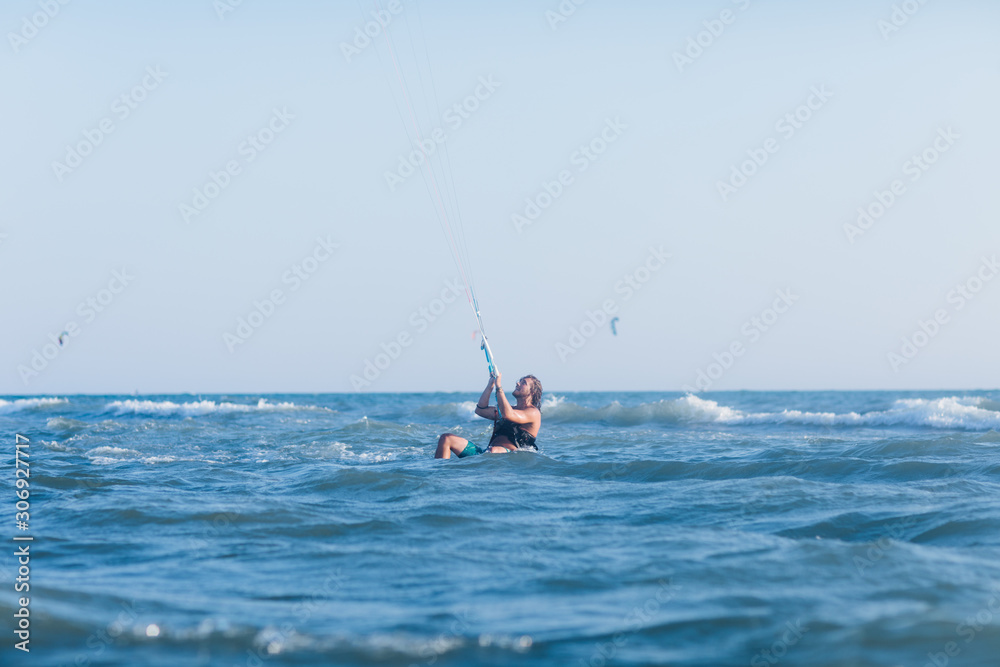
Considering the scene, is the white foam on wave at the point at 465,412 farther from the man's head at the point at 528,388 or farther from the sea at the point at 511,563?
the sea at the point at 511,563

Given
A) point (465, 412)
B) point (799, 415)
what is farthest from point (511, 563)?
point (465, 412)

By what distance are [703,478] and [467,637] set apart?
5614mm

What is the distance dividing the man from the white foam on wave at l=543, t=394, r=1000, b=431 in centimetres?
1224

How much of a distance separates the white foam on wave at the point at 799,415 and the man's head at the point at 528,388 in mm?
12344

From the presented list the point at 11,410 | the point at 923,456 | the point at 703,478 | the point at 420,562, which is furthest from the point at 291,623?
the point at 11,410

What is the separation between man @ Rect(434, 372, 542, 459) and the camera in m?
10.6

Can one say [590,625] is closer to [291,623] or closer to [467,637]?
[467,637]

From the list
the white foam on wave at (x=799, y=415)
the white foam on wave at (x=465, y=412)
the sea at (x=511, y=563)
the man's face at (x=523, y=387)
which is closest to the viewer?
the sea at (x=511, y=563)

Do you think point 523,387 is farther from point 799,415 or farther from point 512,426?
point 799,415

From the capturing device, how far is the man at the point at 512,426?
10.6m

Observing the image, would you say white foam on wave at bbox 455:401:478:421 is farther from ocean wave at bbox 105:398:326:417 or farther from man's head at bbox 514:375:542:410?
man's head at bbox 514:375:542:410

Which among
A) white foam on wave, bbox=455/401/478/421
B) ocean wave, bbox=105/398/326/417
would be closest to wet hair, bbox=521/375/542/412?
white foam on wave, bbox=455/401/478/421

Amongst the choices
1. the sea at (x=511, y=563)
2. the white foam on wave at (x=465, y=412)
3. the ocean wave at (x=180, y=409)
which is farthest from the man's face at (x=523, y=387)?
the ocean wave at (x=180, y=409)

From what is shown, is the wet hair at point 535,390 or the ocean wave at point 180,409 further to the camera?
the ocean wave at point 180,409
